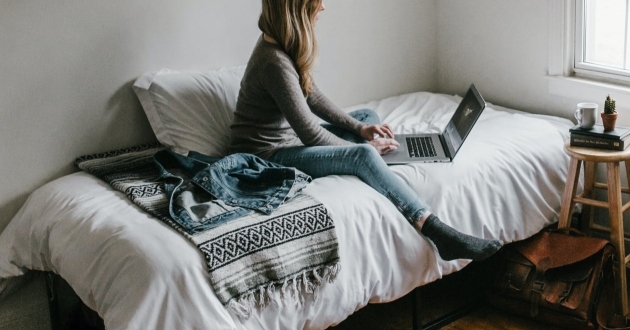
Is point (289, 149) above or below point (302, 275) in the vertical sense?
above

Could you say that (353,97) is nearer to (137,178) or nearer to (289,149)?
(289,149)

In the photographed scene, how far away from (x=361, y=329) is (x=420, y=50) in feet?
4.75

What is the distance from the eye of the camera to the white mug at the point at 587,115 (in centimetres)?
249

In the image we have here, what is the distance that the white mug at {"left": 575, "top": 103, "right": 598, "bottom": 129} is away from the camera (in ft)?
8.16

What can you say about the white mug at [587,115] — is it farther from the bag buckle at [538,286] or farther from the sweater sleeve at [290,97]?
the sweater sleeve at [290,97]

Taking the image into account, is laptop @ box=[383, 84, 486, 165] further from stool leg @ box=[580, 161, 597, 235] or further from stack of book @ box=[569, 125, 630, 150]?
stool leg @ box=[580, 161, 597, 235]

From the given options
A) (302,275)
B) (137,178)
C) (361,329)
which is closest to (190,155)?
(137,178)

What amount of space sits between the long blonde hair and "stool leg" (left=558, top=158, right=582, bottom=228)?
0.96 metres

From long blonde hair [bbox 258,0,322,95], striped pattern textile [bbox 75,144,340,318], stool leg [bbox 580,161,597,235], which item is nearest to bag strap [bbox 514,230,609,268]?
stool leg [bbox 580,161,597,235]

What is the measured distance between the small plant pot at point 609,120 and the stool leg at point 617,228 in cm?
12

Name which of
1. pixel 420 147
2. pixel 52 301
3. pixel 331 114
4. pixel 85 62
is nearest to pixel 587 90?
pixel 420 147

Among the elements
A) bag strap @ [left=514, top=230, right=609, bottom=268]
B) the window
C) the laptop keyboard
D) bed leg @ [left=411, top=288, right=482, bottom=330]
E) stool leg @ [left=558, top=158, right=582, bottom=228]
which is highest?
the window

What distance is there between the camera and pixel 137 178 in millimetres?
2381

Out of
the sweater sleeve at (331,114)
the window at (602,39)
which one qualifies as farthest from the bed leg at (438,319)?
the window at (602,39)
